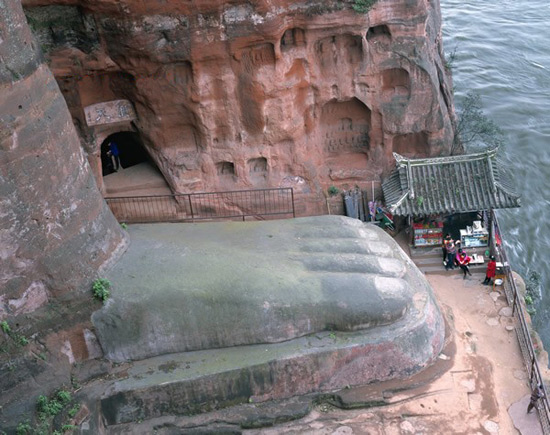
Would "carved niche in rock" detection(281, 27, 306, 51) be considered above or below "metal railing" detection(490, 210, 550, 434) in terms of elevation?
above

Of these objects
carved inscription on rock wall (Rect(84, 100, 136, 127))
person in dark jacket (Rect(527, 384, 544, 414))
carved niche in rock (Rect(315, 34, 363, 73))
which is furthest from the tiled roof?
carved inscription on rock wall (Rect(84, 100, 136, 127))

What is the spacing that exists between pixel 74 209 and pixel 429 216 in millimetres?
9898

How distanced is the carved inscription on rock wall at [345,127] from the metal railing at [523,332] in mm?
4663

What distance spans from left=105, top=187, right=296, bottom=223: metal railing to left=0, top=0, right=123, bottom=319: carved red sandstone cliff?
221 inches

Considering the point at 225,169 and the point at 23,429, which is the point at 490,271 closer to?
the point at 225,169

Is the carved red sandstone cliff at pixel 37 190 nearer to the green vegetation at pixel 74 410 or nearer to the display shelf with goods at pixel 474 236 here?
the green vegetation at pixel 74 410

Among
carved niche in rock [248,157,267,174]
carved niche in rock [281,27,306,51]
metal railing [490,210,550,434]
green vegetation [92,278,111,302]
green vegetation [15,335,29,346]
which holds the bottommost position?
metal railing [490,210,550,434]

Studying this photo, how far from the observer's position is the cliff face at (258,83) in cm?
1549

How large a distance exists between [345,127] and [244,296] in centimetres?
875

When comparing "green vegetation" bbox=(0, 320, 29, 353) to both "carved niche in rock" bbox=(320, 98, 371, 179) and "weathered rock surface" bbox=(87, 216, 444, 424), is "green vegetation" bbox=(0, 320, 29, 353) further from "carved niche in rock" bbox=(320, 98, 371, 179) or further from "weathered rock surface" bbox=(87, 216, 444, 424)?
"carved niche in rock" bbox=(320, 98, 371, 179)

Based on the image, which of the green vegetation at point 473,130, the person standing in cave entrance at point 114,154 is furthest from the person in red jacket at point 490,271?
the person standing in cave entrance at point 114,154

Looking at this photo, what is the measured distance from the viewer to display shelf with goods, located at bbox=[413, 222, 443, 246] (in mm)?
17969

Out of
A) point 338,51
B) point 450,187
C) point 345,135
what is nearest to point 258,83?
A: point 338,51

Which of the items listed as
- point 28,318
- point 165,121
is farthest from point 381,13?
point 28,318
